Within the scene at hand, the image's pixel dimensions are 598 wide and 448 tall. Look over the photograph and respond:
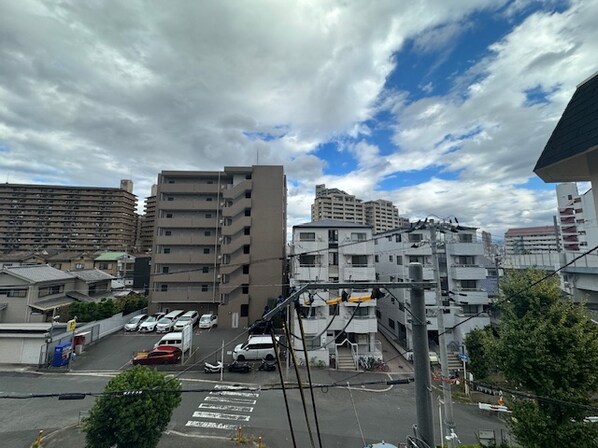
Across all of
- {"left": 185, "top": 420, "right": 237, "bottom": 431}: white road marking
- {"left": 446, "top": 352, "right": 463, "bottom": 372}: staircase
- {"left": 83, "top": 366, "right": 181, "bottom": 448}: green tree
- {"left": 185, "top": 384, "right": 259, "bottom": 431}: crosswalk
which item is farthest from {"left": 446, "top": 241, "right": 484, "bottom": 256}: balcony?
{"left": 83, "top": 366, "right": 181, "bottom": 448}: green tree

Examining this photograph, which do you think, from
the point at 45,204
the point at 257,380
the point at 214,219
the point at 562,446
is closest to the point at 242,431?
the point at 257,380

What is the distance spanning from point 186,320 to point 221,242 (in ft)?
32.1

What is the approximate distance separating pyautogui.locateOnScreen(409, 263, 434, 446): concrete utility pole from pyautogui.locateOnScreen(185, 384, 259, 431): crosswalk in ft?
Result: 32.5

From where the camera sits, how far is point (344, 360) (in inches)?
822

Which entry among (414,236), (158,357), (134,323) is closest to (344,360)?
(414,236)

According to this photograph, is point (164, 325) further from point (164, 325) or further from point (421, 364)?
point (421, 364)

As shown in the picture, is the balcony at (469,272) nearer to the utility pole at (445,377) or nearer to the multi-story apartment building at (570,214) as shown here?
the utility pole at (445,377)

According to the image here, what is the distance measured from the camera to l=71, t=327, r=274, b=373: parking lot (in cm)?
1928

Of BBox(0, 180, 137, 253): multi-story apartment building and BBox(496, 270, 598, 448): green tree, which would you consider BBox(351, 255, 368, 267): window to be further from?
BBox(0, 180, 137, 253): multi-story apartment building

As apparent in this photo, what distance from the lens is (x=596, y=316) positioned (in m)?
16.3

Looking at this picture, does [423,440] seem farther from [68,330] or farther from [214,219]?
[214,219]

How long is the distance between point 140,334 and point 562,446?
3010 cm

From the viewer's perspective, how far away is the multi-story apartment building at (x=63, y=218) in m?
70.5

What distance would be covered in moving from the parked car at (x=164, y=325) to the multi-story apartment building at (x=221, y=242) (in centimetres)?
440
